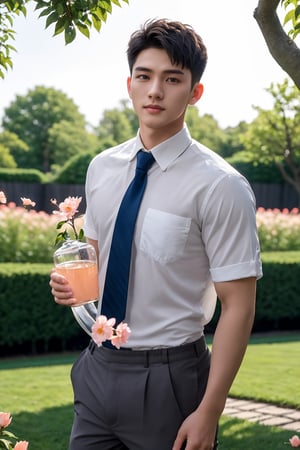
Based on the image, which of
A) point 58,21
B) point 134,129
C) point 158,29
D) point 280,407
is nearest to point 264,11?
point 58,21

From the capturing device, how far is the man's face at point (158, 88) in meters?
2.25

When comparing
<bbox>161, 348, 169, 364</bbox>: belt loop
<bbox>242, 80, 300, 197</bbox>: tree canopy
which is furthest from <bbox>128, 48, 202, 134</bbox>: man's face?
<bbox>242, 80, 300, 197</bbox>: tree canopy

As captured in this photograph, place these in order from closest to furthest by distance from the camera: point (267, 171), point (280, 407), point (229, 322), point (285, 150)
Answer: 1. point (229, 322)
2. point (280, 407)
3. point (285, 150)
4. point (267, 171)

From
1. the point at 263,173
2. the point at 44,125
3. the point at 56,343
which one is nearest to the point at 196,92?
the point at 56,343

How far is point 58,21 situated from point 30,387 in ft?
13.9

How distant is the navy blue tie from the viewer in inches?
90.8

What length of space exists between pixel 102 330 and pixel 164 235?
1.04 ft

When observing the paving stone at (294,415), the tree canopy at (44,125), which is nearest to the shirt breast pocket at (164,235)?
the paving stone at (294,415)

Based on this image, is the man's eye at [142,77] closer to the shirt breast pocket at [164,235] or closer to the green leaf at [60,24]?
the shirt breast pocket at [164,235]

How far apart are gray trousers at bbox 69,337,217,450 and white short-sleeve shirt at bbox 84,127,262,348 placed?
53 mm

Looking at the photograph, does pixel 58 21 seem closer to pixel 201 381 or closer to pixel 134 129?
pixel 201 381

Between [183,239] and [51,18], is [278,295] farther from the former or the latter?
[183,239]

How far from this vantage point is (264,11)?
3496mm

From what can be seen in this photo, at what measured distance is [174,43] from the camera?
2254 millimetres
